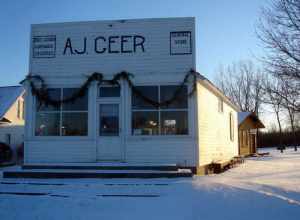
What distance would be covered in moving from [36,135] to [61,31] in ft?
12.5

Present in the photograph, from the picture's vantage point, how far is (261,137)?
54.2 meters

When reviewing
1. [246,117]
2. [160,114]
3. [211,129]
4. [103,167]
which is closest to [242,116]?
[246,117]

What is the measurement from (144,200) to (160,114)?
511cm

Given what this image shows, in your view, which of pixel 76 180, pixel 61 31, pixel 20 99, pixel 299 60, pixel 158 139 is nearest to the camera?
pixel 76 180

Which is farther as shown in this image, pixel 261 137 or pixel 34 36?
→ pixel 261 137

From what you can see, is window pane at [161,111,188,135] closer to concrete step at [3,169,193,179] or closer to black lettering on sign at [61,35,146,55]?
concrete step at [3,169,193,179]

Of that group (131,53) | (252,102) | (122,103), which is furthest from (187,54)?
(252,102)

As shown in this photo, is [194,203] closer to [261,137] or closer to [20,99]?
[20,99]

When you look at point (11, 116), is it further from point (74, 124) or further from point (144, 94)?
point (144, 94)

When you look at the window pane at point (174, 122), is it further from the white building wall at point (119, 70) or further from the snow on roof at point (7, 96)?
the snow on roof at point (7, 96)

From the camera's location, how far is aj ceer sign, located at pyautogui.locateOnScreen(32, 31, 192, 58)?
13.2 meters

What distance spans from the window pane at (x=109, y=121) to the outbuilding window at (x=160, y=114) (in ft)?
1.93

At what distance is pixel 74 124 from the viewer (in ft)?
43.3

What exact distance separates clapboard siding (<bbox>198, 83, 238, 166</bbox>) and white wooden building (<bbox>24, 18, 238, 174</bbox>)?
246 millimetres
